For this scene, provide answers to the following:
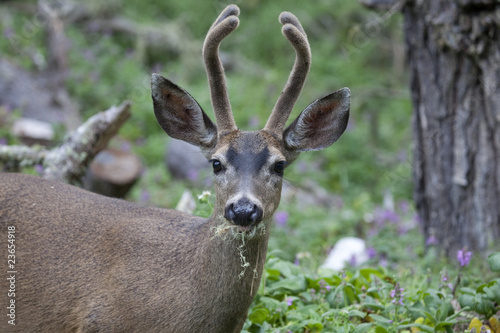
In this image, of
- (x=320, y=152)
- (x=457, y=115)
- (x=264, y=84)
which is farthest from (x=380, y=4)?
(x=264, y=84)

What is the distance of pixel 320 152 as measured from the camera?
33.5 ft

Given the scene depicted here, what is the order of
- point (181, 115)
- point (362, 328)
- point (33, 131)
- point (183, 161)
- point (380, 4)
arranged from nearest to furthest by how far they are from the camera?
point (362, 328) < point (181, 115) < point (380, 4) < point (183, 161) < point (33, 131)

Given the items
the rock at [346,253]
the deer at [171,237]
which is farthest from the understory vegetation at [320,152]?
the deer at [171,237]

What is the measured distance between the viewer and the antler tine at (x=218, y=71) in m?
3.82

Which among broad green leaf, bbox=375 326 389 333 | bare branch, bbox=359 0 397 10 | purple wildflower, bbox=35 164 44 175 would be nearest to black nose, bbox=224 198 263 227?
broad green leaf, bbox=375 326 389 333

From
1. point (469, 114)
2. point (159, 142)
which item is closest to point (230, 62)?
point (159, 142)

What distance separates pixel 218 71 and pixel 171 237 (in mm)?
1015

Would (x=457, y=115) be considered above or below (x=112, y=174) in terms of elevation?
above

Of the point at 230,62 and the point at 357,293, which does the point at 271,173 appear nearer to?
the point at 357,293

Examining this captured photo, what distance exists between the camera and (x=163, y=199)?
8156 mm

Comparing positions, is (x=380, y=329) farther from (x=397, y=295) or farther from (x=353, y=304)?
(x=353, y=304)

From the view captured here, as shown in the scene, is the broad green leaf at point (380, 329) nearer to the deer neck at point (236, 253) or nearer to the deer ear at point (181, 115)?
the deer neck at point (236, 253)

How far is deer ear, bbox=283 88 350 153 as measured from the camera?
12.8 feet

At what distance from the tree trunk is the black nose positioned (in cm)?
296
